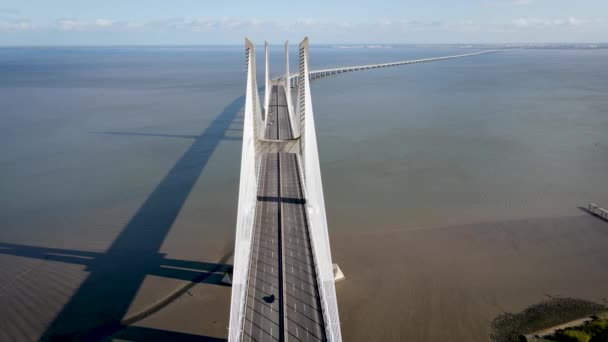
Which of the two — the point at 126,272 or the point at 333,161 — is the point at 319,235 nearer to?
the point at 126,272

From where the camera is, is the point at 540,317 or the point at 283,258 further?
the point at 540,317

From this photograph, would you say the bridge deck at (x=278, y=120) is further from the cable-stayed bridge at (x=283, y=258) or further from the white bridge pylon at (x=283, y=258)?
the white bridge pylon at (x=283, y=258)

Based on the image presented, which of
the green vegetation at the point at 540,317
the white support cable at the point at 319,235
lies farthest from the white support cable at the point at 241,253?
the green vegetation at the point at 540,317

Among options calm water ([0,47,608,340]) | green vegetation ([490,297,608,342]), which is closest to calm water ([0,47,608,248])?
calm water ([0,47,608,340])

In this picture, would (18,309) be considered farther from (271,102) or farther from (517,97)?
(517,97)

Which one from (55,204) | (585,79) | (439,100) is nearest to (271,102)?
(439,100)

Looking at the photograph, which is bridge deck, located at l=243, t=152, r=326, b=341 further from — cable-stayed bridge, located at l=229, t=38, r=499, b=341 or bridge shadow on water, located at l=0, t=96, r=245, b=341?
bridge shadow on water, located at l=0, t=96, r=245, b=341

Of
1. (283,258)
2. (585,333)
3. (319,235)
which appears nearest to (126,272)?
(283,258)
